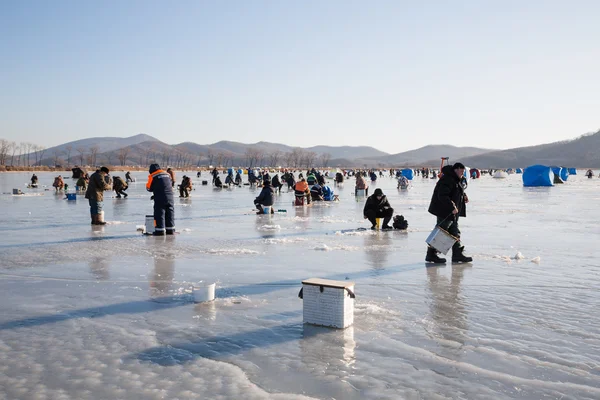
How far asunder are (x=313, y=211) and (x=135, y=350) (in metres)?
14.4

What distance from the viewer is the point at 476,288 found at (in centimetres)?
673

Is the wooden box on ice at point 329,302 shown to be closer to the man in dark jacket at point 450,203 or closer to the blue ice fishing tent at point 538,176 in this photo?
the man in dark jacket at point 450,203

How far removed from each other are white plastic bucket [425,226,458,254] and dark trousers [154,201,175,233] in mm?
6198

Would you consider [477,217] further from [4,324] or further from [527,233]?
[4,324]

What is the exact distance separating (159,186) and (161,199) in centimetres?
43

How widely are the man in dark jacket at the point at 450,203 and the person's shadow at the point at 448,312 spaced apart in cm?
71

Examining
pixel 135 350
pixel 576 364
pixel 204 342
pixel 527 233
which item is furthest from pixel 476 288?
pixel 527 233

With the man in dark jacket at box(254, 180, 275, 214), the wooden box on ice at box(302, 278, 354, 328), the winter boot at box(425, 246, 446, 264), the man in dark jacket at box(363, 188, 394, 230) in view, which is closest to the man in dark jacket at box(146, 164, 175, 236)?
the man in dark jacket at box(363, 188, 394, 230)

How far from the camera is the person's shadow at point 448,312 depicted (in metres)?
4.56

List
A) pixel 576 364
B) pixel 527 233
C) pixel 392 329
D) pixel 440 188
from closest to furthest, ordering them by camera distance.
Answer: pixel 576 364
pixel 392 329
pixel 440 188
pixel 527 233

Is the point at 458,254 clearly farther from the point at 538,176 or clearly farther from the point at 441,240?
the point at 538,176

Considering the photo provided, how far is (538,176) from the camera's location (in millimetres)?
44719

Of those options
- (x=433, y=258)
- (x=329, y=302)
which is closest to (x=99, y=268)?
(x=329, y=302)

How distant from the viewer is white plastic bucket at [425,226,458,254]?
8.28 metres
